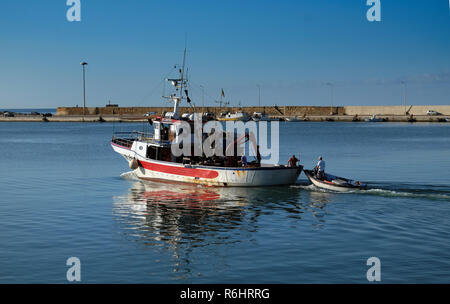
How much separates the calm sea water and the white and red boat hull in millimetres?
672

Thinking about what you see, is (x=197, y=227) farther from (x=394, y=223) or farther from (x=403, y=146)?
(x=403, y=146)

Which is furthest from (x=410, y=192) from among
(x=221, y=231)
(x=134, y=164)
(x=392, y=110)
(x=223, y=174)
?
(x=392, y=110)

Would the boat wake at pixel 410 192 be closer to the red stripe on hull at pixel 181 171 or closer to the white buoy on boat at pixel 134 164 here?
the red stripe on hull at pixel 181 171

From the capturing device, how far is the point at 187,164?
37.2 m

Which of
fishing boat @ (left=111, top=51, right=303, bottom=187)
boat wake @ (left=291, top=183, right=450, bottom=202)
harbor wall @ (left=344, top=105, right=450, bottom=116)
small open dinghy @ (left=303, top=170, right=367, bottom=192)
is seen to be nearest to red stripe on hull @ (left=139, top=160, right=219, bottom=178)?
fishing boat @ (left=111, top=51, right=303, bottom=187)

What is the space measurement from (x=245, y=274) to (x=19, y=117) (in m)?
182

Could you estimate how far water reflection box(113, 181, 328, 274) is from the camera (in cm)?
2261

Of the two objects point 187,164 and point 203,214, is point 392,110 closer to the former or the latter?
point 187,164

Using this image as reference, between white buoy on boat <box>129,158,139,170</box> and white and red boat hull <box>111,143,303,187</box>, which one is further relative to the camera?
white buoy on boat <box>129,158,139,170</box>

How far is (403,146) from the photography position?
73688 mm

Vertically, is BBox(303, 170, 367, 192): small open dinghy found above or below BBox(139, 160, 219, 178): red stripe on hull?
below

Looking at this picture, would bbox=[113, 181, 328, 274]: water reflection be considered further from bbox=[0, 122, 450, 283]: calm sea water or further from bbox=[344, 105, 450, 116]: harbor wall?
bbox=[344, 105, 450, 116]: harbor wall

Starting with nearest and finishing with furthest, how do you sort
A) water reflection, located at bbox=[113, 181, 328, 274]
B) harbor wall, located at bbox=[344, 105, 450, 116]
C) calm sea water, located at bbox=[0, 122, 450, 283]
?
calm sea water, located at bbox=[0, 122, 450, 283], water reflection, located at bbox=[113, 181, 328, 274], harbor wall, located at bbox=[344, 105, 450, 116]
